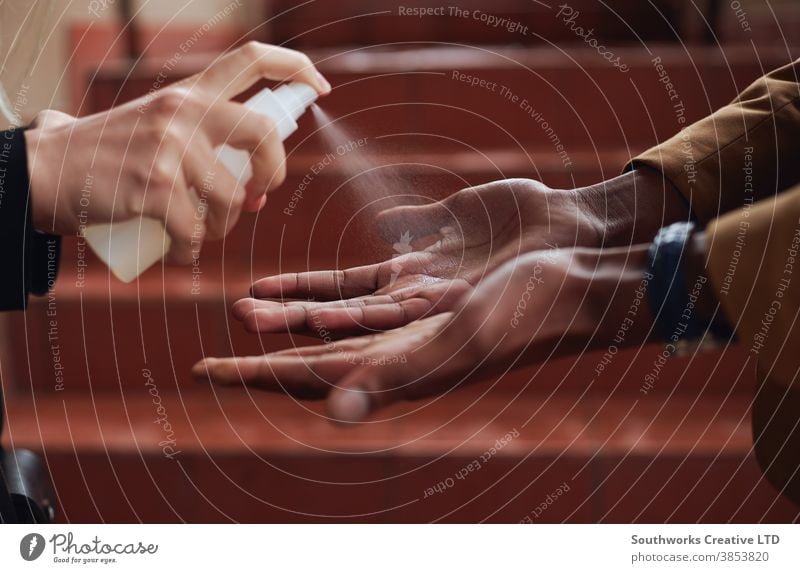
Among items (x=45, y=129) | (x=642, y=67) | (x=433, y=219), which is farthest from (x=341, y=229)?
(x=642, y=67)

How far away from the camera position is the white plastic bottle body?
1.27 feet

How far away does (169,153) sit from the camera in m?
0.39

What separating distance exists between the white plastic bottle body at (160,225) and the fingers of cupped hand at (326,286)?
5 centimetres

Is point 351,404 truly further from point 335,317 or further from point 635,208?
point 635,208

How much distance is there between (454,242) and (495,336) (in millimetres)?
68

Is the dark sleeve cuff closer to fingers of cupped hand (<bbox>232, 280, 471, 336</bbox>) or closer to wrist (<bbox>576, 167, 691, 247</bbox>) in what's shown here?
fingers of cupped hand (<bbox>232, 280, 471, 336</bbox>)

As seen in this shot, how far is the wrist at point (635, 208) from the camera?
0.39 meters

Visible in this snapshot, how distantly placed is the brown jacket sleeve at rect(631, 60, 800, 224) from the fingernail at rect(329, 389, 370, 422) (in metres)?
0.18

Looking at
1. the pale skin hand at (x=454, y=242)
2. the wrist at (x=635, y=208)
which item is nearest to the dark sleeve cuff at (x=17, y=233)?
the pale skin hand at (x=454, y=242)

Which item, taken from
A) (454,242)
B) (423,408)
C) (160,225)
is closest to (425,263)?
(454,242)

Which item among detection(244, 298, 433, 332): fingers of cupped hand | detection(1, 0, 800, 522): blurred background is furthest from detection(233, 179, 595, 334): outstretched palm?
detection(1, 0, 800, 522): blurred background

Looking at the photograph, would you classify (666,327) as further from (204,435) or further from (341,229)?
(204,435)

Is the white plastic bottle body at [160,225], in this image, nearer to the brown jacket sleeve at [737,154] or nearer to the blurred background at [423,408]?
the brown jacket sleeve at [737,154]

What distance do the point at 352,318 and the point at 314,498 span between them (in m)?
0.50
